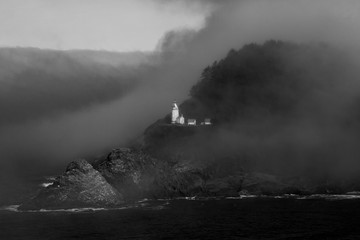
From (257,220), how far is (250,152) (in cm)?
6305

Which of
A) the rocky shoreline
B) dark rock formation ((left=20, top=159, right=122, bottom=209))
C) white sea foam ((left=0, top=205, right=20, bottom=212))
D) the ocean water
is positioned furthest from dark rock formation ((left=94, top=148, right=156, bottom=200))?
white sea foam ((left=0, top=205, right=20, bottom=212))

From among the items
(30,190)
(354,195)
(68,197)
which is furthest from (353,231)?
(30,190)

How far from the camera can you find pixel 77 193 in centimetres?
16075

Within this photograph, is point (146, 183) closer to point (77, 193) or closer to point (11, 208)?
point (77, 193)

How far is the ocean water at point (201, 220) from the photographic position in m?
113

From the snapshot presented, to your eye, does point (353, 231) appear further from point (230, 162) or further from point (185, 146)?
point (185, 146)

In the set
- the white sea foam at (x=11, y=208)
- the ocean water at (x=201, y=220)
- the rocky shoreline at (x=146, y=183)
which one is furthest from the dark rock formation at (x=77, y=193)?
the ocean water at (x=201, y=220)

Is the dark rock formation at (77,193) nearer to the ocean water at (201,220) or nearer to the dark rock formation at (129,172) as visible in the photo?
the dark rock formation at (129,172)

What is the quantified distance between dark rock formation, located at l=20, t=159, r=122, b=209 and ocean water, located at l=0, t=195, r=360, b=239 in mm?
7485

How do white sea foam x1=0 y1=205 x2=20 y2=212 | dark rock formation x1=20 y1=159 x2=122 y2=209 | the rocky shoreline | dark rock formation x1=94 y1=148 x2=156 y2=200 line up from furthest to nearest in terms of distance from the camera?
dark rock formation x1=94 y1=148 x2=156 y2=200 < the rocky shoreline < dark rock formation x1=20 y1=159 x2=122 y2=209 < white sea foam x1=0 y1=205 x2=20 y2=212

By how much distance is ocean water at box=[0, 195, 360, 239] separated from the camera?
112875 mm

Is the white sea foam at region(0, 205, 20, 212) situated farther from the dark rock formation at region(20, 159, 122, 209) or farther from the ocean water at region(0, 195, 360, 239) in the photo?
the dark rock formation at region(20, 159, 122, 209)

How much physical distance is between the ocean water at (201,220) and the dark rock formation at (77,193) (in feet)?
24.6

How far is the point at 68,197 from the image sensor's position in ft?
524
